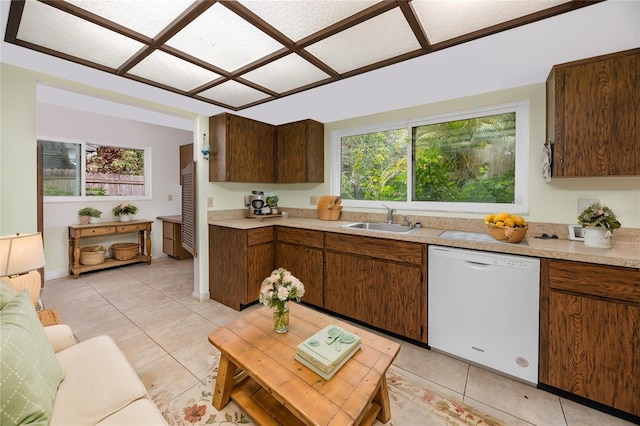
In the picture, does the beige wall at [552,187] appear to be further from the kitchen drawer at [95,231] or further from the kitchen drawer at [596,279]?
the kitchen drawer at [95,231]

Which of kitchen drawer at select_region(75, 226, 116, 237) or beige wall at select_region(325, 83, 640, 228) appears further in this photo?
kitchen drawer at select_region(75, 226, 116, 237)

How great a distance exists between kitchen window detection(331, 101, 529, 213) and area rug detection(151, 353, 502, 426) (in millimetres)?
1638

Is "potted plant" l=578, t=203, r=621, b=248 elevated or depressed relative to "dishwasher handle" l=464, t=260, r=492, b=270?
elevated

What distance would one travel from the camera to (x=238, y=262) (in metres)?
2.88

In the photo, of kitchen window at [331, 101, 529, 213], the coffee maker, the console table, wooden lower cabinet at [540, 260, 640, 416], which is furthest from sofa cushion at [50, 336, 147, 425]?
the console table

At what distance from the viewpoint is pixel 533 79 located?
84.5 inches

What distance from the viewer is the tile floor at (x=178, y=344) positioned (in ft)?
5.35

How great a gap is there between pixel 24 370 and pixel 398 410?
1802mm

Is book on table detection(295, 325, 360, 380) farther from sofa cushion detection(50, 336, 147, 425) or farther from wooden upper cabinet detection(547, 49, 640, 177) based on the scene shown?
wooden upper cabinet detection(547, 49, 640, 177)

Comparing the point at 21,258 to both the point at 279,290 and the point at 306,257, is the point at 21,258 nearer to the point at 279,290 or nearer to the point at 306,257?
the point at 279,290

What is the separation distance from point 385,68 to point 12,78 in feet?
10.0

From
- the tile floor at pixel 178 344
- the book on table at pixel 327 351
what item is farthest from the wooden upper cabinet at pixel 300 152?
the book on table at pixel 327 351

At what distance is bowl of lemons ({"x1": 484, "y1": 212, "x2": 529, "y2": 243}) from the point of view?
1893 mm

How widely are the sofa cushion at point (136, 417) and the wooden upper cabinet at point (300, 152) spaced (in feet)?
8.60
